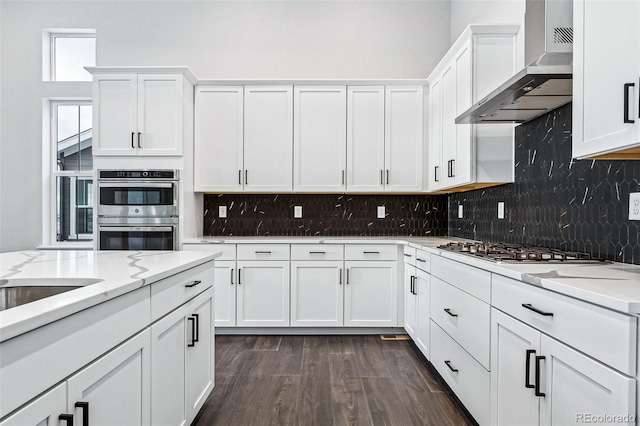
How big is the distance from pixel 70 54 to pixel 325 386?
4485 mm

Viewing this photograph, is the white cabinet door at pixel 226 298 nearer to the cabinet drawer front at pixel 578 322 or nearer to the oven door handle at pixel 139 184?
the oven door handle at pixel 139 184

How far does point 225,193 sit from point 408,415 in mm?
2836

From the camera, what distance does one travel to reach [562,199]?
2.30 meters

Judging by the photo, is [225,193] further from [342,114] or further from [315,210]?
[342,114]

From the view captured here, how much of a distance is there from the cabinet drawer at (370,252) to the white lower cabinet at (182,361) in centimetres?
173

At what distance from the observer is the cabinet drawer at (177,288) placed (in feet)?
4.97

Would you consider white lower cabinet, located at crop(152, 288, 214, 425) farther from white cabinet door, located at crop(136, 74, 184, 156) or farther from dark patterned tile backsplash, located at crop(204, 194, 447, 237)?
dark patterned tile backsplash, located at crop(204, 194, 447, 237)

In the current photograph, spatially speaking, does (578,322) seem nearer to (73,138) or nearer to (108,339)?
(108,339)

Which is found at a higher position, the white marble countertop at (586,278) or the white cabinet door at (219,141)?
the white cabinet door at (219,141)

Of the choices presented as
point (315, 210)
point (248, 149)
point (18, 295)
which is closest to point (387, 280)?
point (315, 210)

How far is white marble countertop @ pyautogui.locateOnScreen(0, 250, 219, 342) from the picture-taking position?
2.77 ft

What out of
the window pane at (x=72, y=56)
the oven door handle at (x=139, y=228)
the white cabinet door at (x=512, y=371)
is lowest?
the white cabinet door at (x=512, y=371)

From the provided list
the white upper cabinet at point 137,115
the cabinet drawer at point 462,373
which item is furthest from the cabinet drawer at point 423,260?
the white upper cabinet at point 137,115

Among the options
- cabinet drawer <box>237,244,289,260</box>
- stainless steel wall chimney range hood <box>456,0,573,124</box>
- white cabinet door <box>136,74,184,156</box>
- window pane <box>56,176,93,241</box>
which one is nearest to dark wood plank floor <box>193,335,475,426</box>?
cabinet drawer <box>237,244,289,260</box>
